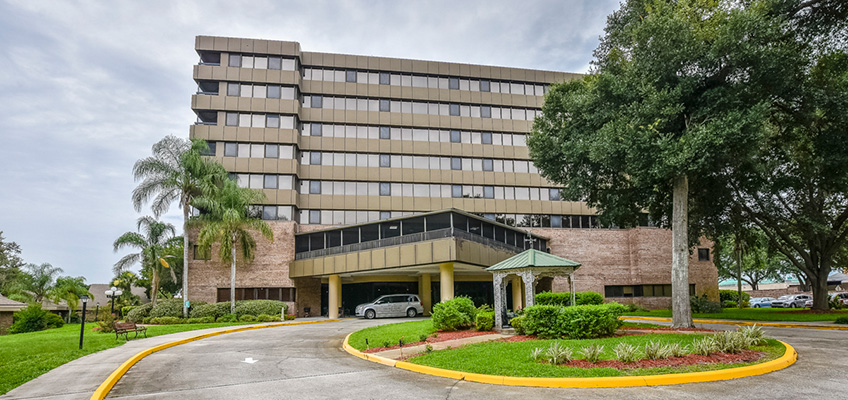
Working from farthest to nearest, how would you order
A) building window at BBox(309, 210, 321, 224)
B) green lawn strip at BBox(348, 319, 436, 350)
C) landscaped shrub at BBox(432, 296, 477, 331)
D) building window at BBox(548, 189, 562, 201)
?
building window at BBox(548, 189, 562, 201)
building window at BBox(309, 210, 321, 224)
landscaped shrub at BBox(432, 296, 477, 331)
green lawn strip at BBox(348, 319, 436, 350)

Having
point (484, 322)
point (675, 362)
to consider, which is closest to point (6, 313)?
point (484, 322)

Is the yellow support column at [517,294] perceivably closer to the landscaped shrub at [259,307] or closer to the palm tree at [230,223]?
the landscaped shrub at [259,307]

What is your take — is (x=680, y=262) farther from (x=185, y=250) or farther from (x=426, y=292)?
(x=185, y=250)

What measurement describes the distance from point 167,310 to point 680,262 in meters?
31.5

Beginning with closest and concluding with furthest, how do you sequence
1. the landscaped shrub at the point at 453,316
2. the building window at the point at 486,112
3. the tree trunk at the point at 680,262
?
the landscaped shrub at the point at 453,316 → the tree trunk at the point at 680,262 → the building window at the point at 486,112

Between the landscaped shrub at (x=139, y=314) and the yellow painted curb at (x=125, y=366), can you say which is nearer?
the yellow painted curb at (x=125, y=366)

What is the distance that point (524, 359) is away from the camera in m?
12.4

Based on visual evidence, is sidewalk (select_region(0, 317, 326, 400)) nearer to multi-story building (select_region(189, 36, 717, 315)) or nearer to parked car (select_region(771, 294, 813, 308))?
multi-story building (select_region(189, 36, 717, 315))

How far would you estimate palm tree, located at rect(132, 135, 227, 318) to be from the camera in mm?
37344

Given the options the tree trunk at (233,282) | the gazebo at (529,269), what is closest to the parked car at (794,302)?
the gazebo at (529,269)

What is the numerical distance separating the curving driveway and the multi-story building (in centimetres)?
2375

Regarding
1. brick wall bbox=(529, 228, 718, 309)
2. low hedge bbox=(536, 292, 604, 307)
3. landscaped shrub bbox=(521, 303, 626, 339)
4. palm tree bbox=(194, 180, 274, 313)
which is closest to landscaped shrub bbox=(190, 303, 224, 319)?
palm tree bbox=(194, 180, 274, 313)

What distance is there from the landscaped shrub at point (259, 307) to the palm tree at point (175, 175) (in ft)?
11.5

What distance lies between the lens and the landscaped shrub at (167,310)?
36.6 meters
